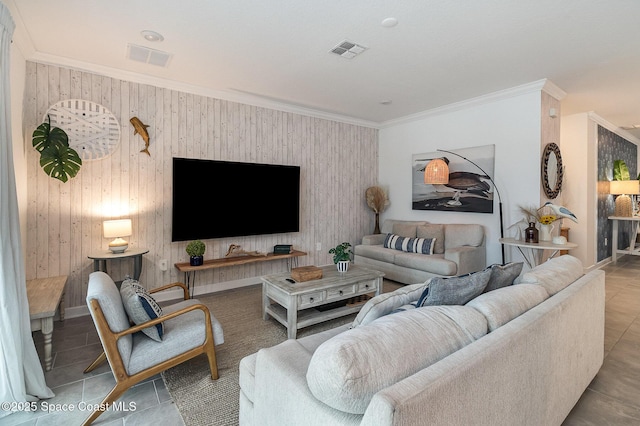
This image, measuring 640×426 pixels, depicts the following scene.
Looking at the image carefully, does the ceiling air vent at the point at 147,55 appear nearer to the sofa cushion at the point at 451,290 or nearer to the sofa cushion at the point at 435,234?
the sofa cushion at the point at 451,290

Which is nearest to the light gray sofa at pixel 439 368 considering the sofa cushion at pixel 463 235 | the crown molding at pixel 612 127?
the sofa cushion at pixel 463 235

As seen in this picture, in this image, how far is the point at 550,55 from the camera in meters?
3.03

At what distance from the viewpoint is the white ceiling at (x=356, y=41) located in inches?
91.4

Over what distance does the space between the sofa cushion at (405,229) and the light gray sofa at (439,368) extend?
10.2 feet

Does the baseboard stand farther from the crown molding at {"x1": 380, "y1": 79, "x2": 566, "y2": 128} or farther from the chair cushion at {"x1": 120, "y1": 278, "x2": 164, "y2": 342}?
the crown molding at {"x1": 380, "y1": 79, "x2": 566, "y2": 128}

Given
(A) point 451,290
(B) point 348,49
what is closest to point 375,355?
(A) point 451,290

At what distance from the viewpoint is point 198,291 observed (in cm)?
406

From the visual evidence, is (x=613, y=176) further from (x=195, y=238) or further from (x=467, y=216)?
(x=195, y=238)

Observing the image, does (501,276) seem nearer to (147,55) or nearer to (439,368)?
(439,368)

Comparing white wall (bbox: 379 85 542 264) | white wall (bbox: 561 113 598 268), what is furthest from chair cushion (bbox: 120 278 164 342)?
white wall (bbox: 561 113 598 268)

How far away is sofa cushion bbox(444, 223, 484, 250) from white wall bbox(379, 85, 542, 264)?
222 millimetres

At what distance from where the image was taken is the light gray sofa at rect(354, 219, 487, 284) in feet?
13.2

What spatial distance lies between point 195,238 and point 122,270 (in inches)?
33.8

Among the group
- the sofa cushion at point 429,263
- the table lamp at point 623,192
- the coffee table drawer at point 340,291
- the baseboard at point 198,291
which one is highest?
the table lamp at point 623,192
